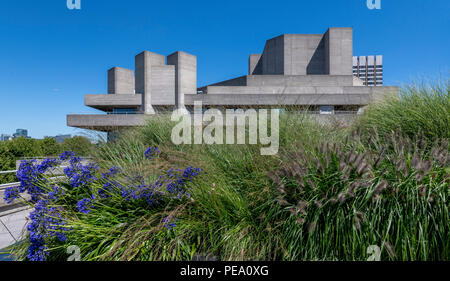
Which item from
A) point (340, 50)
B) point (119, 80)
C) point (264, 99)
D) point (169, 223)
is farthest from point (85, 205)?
point (119, 80)

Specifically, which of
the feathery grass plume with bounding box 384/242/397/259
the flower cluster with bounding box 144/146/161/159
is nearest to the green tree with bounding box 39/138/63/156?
the flower cluster with bounding box 144/146/161/159

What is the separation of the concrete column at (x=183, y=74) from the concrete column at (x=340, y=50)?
17.2 metres

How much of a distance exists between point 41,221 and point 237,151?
1963 millimetres

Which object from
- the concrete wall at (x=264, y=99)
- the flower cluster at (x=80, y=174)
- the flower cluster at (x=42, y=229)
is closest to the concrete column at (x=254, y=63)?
the concrete wall at (x=264, y=99)

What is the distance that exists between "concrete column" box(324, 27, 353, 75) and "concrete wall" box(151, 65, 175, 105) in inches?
782

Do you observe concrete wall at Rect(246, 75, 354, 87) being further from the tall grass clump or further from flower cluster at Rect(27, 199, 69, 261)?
flower cluster at Rect(27, 199, 69, 261)

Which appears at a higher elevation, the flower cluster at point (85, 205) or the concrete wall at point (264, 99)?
the concrete wall at point (264, 99)

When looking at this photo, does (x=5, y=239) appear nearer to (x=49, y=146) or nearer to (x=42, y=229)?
(x=42, y=229)

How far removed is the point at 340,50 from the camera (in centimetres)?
2652

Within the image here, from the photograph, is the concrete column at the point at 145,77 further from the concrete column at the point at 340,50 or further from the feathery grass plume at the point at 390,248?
the feathery grass plume at the point at 390,248

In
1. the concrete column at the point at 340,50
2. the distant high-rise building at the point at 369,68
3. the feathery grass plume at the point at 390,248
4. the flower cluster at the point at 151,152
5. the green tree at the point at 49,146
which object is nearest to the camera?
the feathery grass plume at the point at 390,248

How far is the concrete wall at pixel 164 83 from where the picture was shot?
1058 inches

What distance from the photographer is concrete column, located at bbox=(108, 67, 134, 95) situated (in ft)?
95.7
